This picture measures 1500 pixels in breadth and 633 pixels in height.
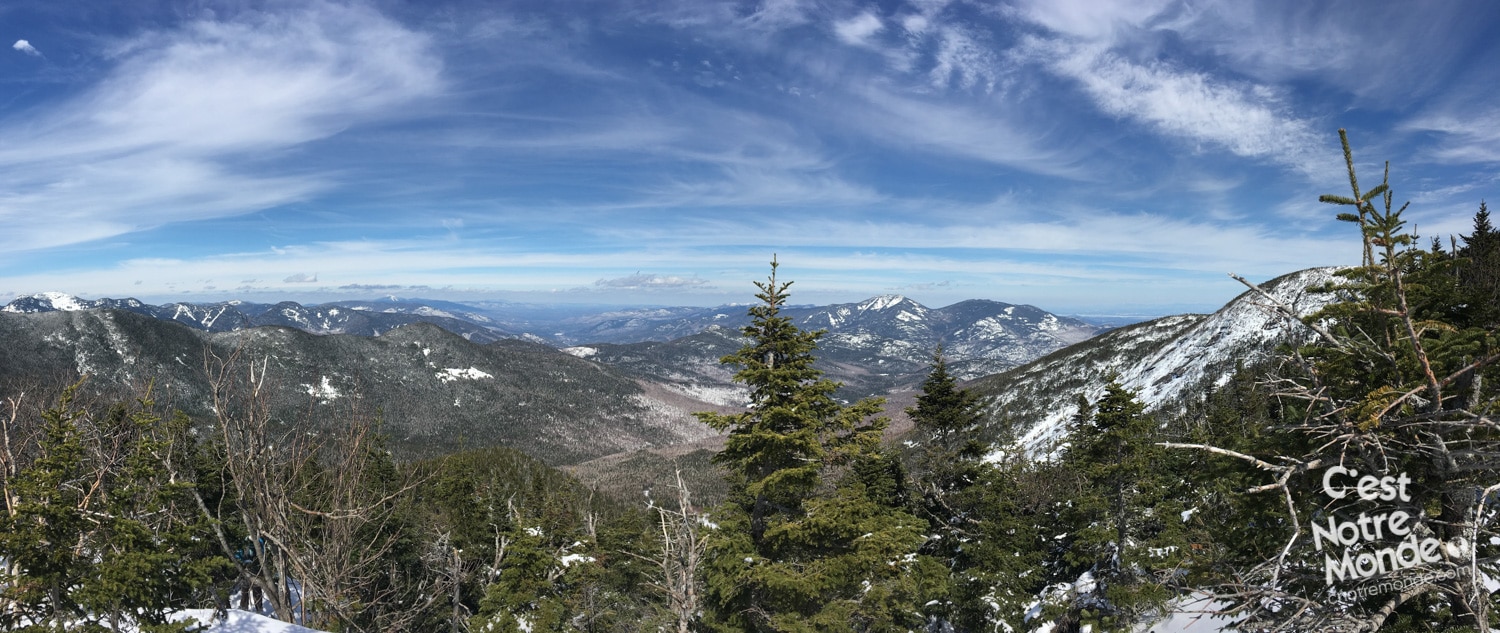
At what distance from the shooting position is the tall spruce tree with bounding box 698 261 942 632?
17.0 metres

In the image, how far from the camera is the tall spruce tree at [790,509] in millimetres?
16953

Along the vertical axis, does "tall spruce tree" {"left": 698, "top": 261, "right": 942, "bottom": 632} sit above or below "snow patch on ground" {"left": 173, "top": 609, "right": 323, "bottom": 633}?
above

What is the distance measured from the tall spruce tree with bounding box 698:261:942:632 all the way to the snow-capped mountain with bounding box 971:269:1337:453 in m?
73.1

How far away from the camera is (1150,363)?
13262cm

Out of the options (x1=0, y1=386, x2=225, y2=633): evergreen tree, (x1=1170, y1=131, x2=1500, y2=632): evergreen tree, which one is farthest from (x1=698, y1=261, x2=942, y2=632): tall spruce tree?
(x1=0, y1=386, x2=225, y2=633): evergreen tree

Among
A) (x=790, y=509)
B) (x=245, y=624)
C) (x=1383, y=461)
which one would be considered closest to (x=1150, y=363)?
(x=790, y=509)

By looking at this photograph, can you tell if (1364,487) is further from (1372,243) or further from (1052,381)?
(1052,381)

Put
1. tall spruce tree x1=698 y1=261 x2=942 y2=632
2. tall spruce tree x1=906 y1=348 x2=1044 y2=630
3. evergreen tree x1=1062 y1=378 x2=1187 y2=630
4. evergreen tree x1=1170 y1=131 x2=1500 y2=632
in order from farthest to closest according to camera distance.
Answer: tall spruce tree x1=906 y1=348 x2=1044 y2=630 < evergreen tree x1=1062 y1=378 x2=1187 y2=630 < tall spruce tree x1=698 y1=261 x2=942 y2=632 < evergreen tree x1=1170 y1=131 x2=1500 y2=632

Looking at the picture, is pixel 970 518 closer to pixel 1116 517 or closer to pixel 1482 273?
pixel 1116 517

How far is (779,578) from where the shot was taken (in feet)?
53.6

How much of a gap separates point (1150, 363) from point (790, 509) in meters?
143

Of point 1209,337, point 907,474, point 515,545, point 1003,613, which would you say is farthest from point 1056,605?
point 1209,337

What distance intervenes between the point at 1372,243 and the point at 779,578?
1435 cm

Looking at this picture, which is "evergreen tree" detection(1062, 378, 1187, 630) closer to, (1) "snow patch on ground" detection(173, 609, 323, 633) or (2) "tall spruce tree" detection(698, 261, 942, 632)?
(2) "tall spruce tree" detection(698, 261, 942, 632)
